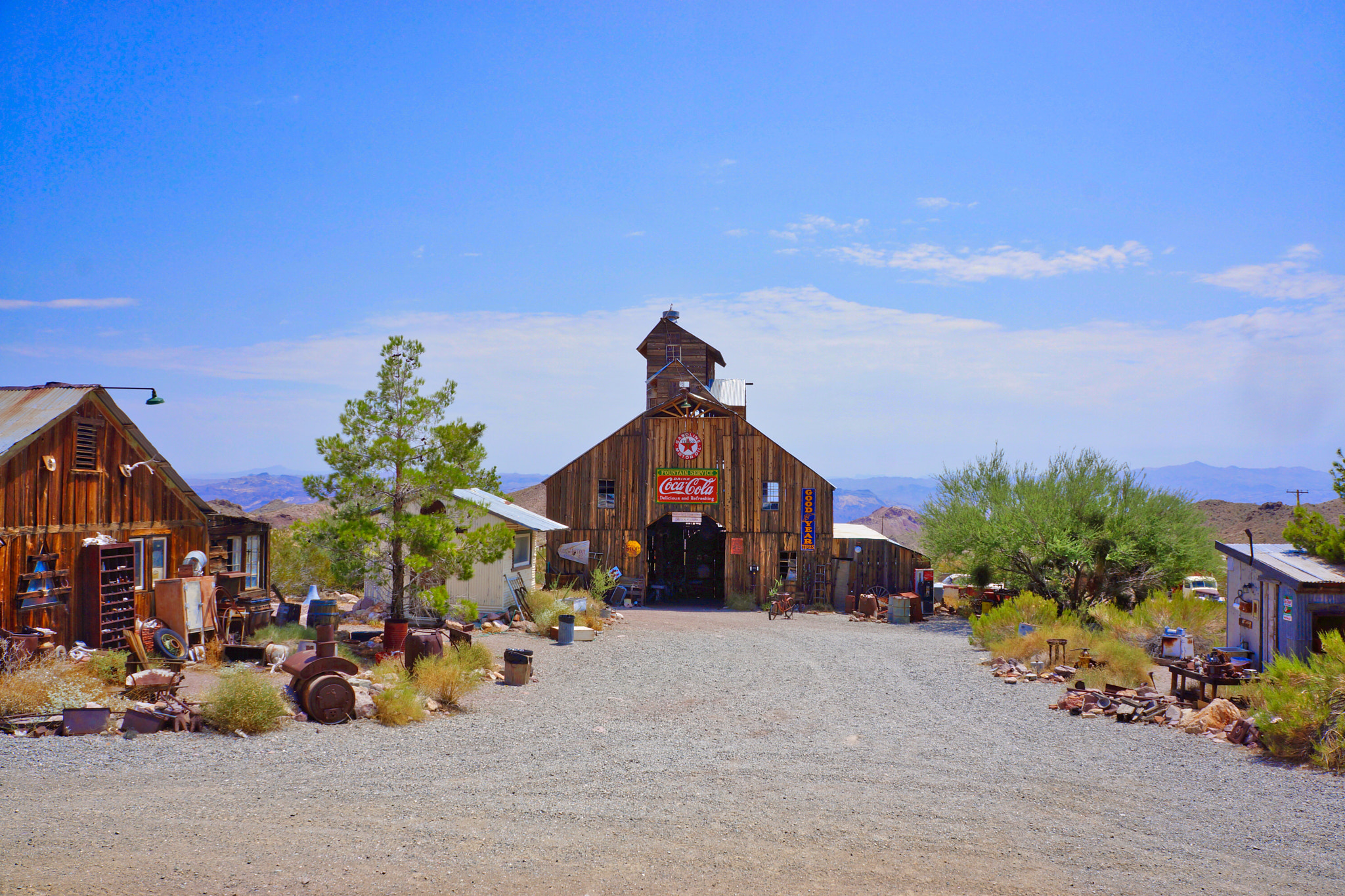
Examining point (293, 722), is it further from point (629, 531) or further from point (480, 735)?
point (629, 531)

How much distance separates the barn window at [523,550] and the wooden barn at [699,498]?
16.1 feet

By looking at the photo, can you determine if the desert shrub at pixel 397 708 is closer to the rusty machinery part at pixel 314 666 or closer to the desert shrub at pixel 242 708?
the rusty machinery part at pixel 314 666

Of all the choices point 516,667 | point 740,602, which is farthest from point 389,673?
point 740,602

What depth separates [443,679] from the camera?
12.6 m

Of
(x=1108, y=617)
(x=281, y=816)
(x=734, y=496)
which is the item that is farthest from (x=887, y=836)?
(x=734, y=496)

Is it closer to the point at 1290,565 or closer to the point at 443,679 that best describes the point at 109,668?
the point at 443,679

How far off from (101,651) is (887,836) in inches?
469

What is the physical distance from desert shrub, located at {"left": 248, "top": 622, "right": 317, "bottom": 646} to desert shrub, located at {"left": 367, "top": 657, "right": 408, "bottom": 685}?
249 cm

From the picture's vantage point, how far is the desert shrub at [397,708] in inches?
449

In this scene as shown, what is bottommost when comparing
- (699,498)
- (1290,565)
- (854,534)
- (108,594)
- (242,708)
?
(242,708)

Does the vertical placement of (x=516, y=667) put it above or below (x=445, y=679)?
below

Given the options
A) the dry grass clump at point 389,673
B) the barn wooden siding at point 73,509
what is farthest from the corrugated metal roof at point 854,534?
the barn wooden siding at point 73,509

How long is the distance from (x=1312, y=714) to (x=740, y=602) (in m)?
19.6

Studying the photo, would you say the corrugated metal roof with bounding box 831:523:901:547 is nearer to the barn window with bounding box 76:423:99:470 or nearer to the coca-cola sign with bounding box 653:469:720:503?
the coca-cola sign with bounding box 653:469:720:503
